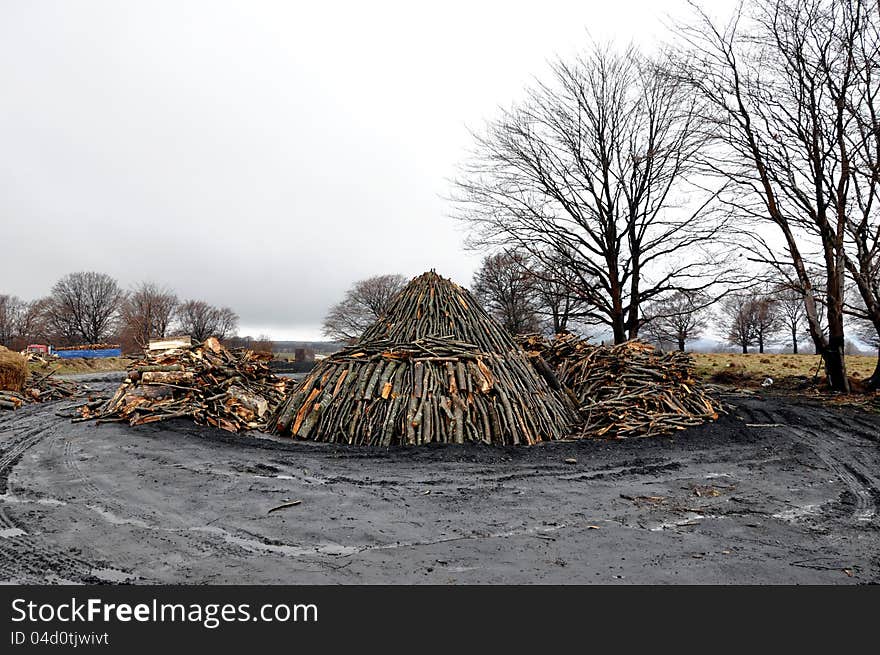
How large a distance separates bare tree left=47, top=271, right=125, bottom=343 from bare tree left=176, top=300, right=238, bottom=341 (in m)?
6.74

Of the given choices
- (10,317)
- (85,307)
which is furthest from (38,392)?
(10,317)

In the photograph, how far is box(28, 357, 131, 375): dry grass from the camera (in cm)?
2194

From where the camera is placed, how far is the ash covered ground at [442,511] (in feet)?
12.6

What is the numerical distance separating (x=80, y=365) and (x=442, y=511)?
28.8m

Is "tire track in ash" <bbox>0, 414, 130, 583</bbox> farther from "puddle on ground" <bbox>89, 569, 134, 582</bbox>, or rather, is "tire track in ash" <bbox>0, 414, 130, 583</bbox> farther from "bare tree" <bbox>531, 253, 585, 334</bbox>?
"bare tree" <bbox>531, 253, 585, 334</bbox>

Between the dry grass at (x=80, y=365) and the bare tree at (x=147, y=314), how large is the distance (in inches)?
538

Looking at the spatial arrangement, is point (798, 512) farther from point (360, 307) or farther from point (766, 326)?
point (766, 326)

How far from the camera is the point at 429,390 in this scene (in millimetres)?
8742

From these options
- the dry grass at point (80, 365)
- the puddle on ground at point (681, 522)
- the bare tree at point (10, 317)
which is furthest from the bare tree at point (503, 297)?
the bare tree at point (10, 317)

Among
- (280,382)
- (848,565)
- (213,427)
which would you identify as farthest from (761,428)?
(280,382)

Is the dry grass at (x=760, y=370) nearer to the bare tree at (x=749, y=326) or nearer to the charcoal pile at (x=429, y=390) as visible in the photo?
the charcoal pile at (x=429, y=390)

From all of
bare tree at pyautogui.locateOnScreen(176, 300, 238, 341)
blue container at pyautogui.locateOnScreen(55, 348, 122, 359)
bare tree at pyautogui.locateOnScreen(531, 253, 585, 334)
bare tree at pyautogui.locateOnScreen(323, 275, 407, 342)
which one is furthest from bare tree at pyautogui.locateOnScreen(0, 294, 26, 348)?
bare tree at pyautogui.locateOnScreen(531, 253, 585, 334)

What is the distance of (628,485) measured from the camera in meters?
6.25
